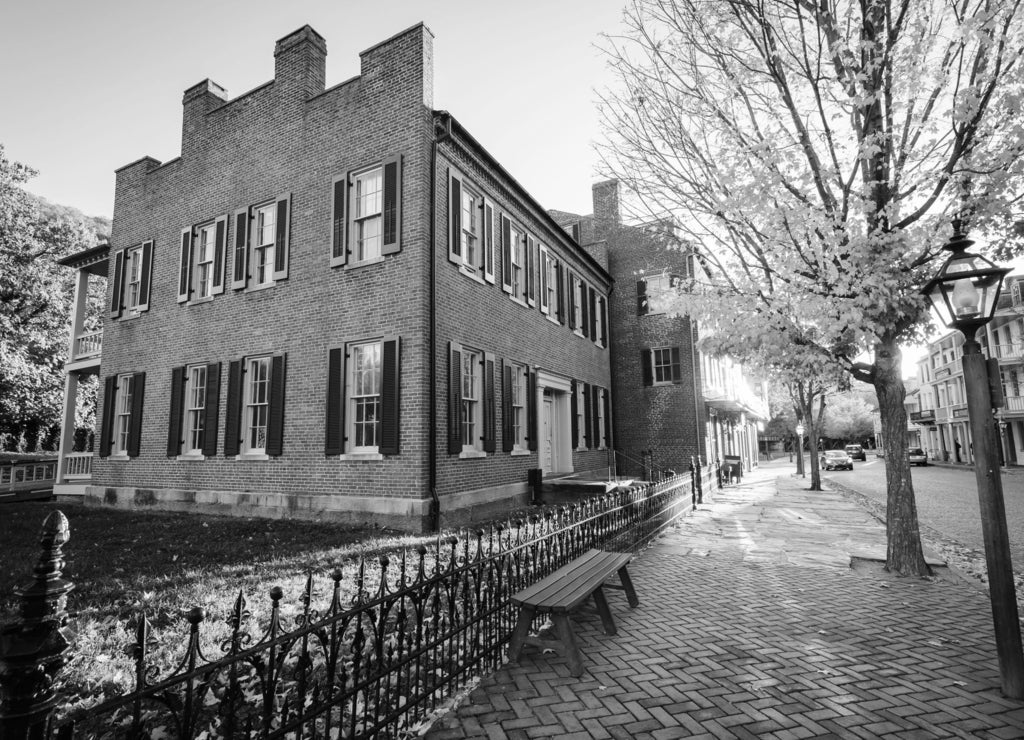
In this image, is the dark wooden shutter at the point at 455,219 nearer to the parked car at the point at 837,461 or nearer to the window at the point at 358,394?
the window at the point at 358,394

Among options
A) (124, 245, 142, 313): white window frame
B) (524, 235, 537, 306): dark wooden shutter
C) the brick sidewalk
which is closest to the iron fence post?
the brick sidewalk

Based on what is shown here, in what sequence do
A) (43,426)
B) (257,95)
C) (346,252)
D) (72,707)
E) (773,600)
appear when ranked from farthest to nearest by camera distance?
(43,426)
(257,95)
(346,252)
(773,600)
(72,707)

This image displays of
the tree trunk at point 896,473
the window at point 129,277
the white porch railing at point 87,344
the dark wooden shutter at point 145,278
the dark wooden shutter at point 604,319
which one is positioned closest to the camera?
the tree trunk at point 896,473

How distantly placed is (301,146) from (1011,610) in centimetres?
1384

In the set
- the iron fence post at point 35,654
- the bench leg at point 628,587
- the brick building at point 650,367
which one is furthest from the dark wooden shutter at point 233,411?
the brick building at point 650,367

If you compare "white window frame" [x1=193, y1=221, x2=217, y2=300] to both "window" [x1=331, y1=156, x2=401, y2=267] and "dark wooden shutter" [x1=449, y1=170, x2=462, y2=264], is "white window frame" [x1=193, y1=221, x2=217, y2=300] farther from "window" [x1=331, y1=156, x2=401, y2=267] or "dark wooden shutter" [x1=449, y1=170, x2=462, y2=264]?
"dark wooden shutter" [x1=449, y1=170, x2=462, y2=264]

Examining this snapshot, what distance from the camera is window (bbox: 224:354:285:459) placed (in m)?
11.7

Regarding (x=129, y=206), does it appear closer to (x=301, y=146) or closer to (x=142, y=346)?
(x=142, y=346)

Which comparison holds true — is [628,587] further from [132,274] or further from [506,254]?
[132,274]

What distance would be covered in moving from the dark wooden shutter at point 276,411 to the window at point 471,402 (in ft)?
12.4

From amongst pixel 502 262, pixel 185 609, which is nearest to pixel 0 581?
pixel 185 609

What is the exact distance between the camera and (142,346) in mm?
14555

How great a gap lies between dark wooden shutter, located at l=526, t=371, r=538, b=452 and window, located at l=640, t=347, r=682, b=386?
838cm

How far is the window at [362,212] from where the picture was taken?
1097 cm
